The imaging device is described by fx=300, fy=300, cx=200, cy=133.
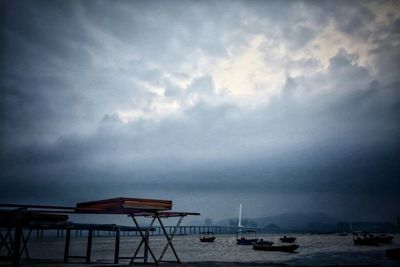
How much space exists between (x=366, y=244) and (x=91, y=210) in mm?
108394

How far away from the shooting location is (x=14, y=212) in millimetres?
12281

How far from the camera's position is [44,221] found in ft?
52.1

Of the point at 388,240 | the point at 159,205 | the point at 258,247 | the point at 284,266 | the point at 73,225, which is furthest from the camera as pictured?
the point at 388,240

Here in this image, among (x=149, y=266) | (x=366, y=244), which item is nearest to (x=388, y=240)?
(x=366, y=244)

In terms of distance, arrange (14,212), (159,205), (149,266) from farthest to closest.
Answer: (149,266)
(159,205)
(14,212)

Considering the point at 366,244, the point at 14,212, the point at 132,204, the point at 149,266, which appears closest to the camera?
the point at 14,212

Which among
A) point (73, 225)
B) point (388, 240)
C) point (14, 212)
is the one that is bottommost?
point (388, 240)

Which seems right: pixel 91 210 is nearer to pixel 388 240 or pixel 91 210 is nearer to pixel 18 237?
pixel 18 237

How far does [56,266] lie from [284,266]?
538 inches

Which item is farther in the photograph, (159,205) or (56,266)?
(56,266)

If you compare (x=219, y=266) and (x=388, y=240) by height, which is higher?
(x=219, y=266)

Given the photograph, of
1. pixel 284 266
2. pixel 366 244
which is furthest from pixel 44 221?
pixel 366 244

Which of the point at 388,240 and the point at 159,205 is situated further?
the point at 388,240

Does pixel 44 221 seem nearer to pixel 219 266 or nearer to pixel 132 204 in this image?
pixel 132 204
